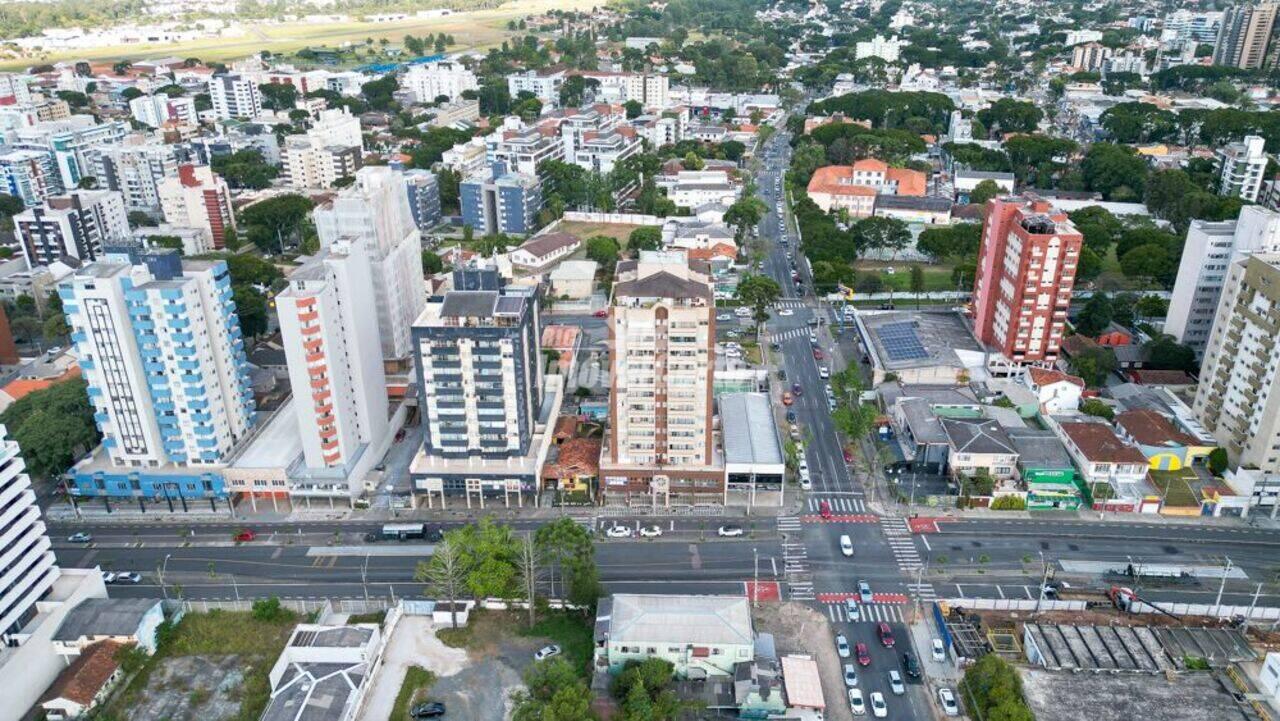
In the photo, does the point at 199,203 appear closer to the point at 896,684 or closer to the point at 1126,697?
the point at 896,684

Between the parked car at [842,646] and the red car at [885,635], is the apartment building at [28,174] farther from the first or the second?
the red car at [885,635]

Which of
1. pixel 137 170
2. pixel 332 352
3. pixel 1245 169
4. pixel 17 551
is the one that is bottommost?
pixel 17 551

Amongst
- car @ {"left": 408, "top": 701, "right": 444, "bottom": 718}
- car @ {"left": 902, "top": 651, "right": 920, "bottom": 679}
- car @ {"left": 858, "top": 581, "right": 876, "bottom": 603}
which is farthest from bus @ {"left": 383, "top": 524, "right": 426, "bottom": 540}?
car @ {"left": 902, "top": 651, "right": 920, "bottom": 679}

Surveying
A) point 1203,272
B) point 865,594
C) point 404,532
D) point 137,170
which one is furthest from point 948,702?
point 137,170

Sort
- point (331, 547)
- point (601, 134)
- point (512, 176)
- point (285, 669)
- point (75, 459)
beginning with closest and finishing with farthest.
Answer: point (285, 669) < point (331, 547) < point (75, 459) < point (512, 176) < point (601, 134)

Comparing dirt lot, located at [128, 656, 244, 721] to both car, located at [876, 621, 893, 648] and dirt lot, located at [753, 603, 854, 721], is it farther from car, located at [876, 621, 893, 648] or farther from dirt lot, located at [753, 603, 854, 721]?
car, located at [876, 621, 893, 648]

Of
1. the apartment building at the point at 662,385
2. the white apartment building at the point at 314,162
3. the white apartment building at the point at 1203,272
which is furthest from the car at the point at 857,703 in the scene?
the white apartment building at the point at 314,162

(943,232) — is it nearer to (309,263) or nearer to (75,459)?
(309,263)

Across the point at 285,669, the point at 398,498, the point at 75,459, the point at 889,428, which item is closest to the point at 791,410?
the point at 889,428
